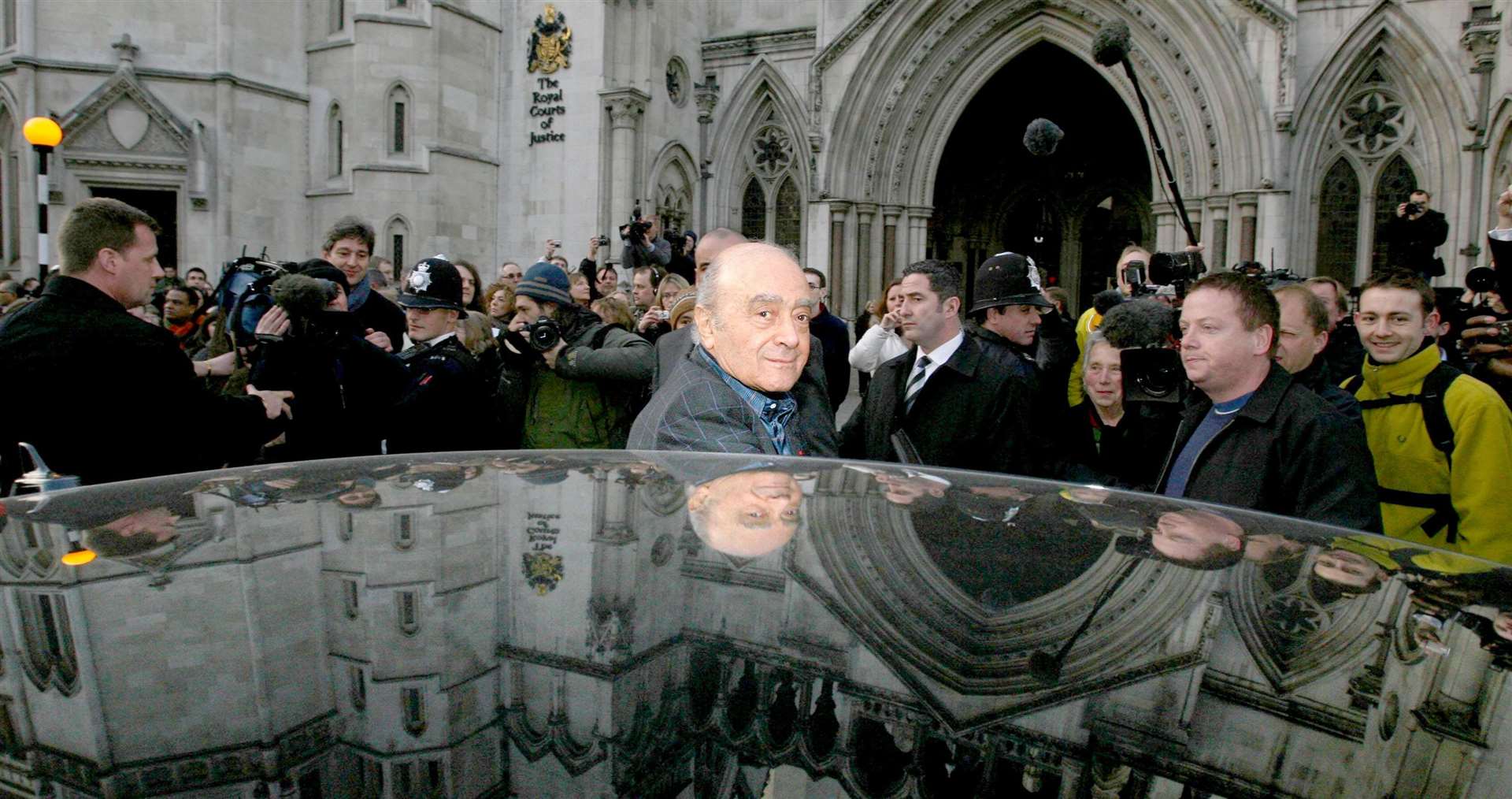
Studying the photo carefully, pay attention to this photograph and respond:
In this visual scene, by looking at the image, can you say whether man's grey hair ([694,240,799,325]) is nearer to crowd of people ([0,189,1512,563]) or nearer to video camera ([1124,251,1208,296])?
crowd of people ([0,189,1512,563])

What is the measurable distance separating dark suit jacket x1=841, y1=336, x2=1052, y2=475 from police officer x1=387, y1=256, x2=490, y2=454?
179cm

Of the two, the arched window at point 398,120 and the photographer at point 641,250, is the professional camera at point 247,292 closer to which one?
the photographer at point 641,250

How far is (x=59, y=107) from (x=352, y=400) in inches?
631

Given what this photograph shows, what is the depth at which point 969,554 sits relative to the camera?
3.38 feet

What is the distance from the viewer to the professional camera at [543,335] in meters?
4.18

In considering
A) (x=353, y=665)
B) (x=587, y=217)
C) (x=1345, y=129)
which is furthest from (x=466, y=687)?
(x=587, y=217)

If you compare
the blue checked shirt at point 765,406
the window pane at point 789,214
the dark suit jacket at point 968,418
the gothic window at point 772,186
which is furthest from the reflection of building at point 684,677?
the window pane at point 789,214

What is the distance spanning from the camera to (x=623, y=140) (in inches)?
629

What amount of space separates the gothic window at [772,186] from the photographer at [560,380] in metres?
12.8

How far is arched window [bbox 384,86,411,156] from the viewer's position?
1594cm

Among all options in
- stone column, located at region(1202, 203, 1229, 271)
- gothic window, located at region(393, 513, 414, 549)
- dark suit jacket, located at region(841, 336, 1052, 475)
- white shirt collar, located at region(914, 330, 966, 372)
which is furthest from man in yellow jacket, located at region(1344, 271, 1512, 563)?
stone column, located at region(1202, 203, 1229, 271)

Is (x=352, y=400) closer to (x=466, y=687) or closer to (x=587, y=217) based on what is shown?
(x=466, y=687)

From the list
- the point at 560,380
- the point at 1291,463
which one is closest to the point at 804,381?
the point at 1291,463

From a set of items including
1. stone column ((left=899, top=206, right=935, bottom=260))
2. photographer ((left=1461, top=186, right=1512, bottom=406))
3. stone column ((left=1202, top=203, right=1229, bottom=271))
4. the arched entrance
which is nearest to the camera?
photographer ((left=1461, top=186, right=1512, bottom=406))
